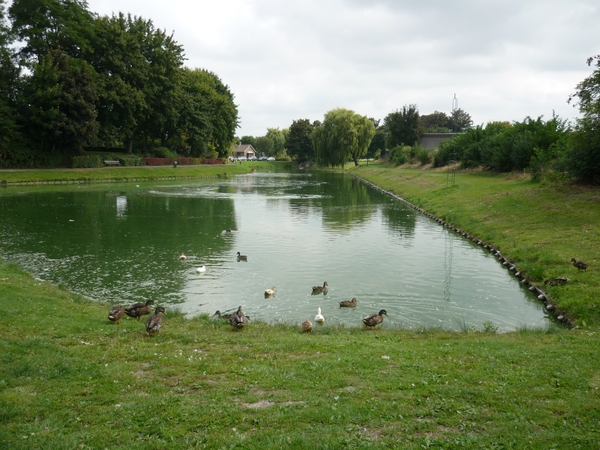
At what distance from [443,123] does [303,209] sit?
125587 mm

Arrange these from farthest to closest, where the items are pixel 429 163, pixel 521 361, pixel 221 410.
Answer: pixel 429 163, pixel 521 361, pixel 221 410

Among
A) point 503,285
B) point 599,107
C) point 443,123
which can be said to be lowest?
point 503,285

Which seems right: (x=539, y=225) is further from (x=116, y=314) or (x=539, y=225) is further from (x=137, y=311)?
(x=116, y=314)

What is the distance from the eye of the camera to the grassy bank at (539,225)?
15.3m

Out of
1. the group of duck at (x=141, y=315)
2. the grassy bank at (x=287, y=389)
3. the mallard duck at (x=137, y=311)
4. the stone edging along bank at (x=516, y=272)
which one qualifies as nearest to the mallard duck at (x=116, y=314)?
the group of duck at (x=141, y=315)

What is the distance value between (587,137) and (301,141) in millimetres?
116416

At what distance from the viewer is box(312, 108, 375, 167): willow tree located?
9650cm

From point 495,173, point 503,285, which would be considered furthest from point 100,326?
point 495,173

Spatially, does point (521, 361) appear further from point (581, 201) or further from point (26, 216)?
point (26, 216)

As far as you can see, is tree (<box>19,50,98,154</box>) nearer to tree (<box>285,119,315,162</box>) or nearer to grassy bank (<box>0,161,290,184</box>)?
grassy bank (<box>0,161,290,184</box>)

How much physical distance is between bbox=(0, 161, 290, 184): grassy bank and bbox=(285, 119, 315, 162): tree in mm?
44453

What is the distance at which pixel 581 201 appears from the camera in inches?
1082

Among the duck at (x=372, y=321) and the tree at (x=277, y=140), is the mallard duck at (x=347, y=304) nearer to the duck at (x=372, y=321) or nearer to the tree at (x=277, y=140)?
the duck at (x=372, y=321)

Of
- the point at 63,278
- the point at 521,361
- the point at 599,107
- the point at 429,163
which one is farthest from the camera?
the point at 429,163
